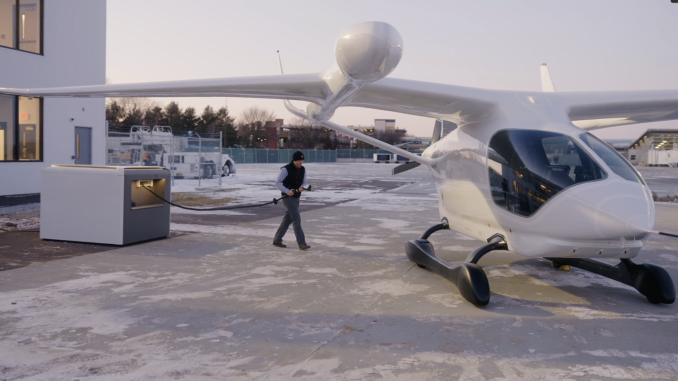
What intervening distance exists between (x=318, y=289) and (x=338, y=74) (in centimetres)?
323

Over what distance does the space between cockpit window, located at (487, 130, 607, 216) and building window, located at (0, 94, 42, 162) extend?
50.8 feet

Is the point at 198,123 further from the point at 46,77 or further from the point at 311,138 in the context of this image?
the point at 46,77

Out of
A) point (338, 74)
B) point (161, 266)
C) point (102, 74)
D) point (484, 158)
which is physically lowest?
point (161, 266)

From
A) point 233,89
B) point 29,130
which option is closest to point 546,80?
point 233,89

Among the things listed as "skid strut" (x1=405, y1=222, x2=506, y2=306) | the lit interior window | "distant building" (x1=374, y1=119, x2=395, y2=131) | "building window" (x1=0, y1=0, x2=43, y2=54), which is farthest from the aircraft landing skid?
"distant building" (x1=374, y1=119, x2=395, y2=131)

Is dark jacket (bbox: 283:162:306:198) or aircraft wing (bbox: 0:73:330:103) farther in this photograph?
dark jacket (bbox: 283:162:306:198)

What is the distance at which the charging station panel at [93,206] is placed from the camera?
9.87 meters

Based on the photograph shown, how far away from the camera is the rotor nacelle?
3.90 metres

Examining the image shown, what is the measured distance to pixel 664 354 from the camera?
5.08 metres

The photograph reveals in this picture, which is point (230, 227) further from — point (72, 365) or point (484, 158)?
point (72, 365)

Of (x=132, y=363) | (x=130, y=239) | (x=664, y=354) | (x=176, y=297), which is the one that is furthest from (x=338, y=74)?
(x=130, y=239)

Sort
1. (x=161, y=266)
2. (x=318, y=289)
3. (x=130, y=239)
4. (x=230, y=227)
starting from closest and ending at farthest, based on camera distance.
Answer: (x=318, y=289), (x=161, y=266), (x=130, y=239), (x=230, y=227)

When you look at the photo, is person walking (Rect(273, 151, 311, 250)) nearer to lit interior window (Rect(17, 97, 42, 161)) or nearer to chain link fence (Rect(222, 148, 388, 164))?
lit interior window (Rect(17, 97, 42, 161))

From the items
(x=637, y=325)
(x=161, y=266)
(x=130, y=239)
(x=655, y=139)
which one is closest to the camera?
(x=637, y=325)
